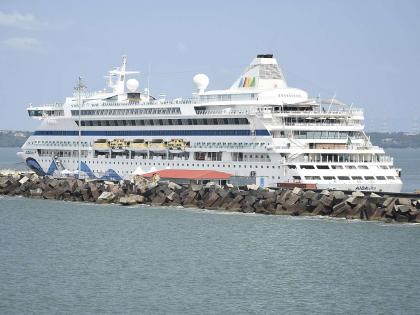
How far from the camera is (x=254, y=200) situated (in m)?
51.2

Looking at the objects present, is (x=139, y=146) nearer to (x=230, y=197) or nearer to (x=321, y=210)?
(x=230, y=197)

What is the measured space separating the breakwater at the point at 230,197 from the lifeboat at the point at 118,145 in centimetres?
579

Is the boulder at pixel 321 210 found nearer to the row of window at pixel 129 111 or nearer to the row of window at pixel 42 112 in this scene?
the row of window at pixel 129 111

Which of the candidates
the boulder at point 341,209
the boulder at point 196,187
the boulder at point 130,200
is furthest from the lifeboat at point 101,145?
the boulder at point 341,209

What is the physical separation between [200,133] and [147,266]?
27194 mm

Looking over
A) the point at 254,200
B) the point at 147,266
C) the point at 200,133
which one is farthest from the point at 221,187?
the point at 147,266

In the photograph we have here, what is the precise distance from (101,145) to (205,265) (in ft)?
110

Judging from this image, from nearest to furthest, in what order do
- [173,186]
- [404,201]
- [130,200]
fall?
[404,201], [130,200], [173,186]

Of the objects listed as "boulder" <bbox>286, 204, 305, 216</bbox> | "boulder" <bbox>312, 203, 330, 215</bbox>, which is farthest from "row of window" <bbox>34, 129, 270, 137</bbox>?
"boulder" <bbox>312, 203, 330, 215</bbox>

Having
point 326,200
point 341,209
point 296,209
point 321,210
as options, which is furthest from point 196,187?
point 341,209

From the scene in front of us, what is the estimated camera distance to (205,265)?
35.9m

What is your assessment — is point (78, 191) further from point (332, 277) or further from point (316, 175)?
point (332, 277)

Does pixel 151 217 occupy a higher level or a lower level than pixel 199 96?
lower

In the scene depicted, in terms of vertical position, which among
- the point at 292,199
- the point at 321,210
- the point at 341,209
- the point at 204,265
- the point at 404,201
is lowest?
the point at 204,265
